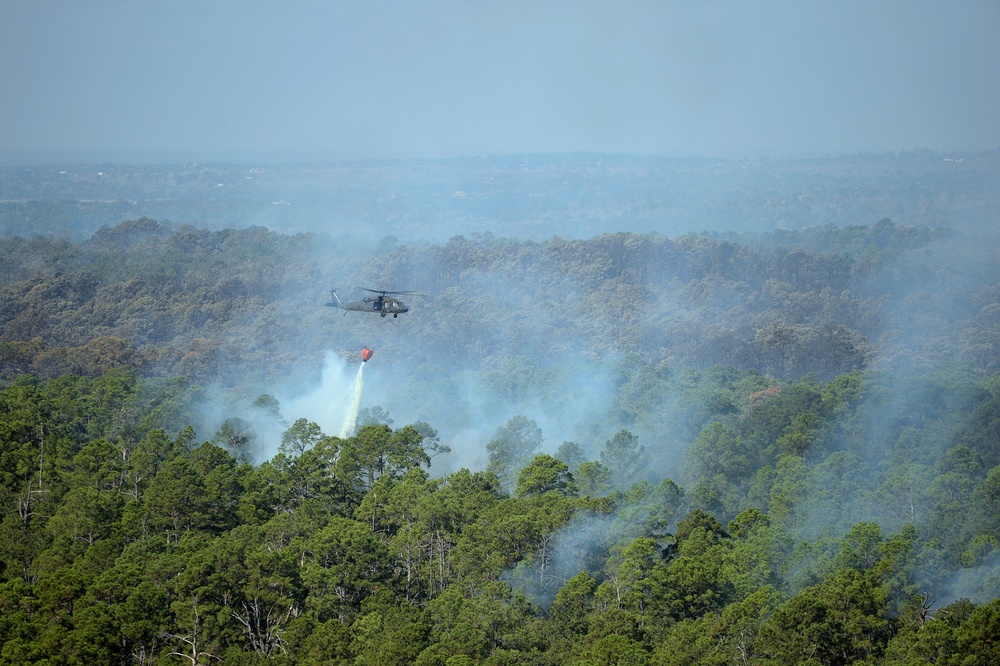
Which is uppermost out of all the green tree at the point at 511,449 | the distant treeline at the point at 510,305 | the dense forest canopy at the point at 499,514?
the dense forest canopy at the point at 499,514

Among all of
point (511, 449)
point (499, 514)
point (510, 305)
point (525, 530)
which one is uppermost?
point (525, 530)

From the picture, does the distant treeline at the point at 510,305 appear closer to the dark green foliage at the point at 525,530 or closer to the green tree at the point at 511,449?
the dark green foliage at the point at 525,530

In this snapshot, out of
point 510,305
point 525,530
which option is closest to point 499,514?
point 525,530

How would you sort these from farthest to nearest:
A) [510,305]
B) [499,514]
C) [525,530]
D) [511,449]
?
[510,305] < [511,449] < [499,514] < [525,530]

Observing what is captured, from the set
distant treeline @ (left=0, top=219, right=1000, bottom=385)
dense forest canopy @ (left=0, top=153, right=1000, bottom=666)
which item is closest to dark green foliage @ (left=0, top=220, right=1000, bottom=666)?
dense forest canopy @ (left=0, top=153, right=1000, bottom=666)

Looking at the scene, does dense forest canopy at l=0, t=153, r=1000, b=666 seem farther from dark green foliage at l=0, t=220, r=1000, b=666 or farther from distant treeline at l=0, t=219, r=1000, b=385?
distant treeline at l=0, t=219, r=1000, b=385

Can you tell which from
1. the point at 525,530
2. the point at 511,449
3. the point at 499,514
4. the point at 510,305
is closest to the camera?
the point at 525,530

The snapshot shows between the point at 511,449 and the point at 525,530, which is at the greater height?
the point at 525,530

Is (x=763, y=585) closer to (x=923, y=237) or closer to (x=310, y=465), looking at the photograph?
(x=310, y=465)

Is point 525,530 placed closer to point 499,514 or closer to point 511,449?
point 499,514

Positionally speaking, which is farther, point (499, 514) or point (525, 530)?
point (499, 514)

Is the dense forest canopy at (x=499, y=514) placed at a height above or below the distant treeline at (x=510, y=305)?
above

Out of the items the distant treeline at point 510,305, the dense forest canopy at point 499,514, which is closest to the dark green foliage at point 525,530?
the dense forest canopy at point 499,514
